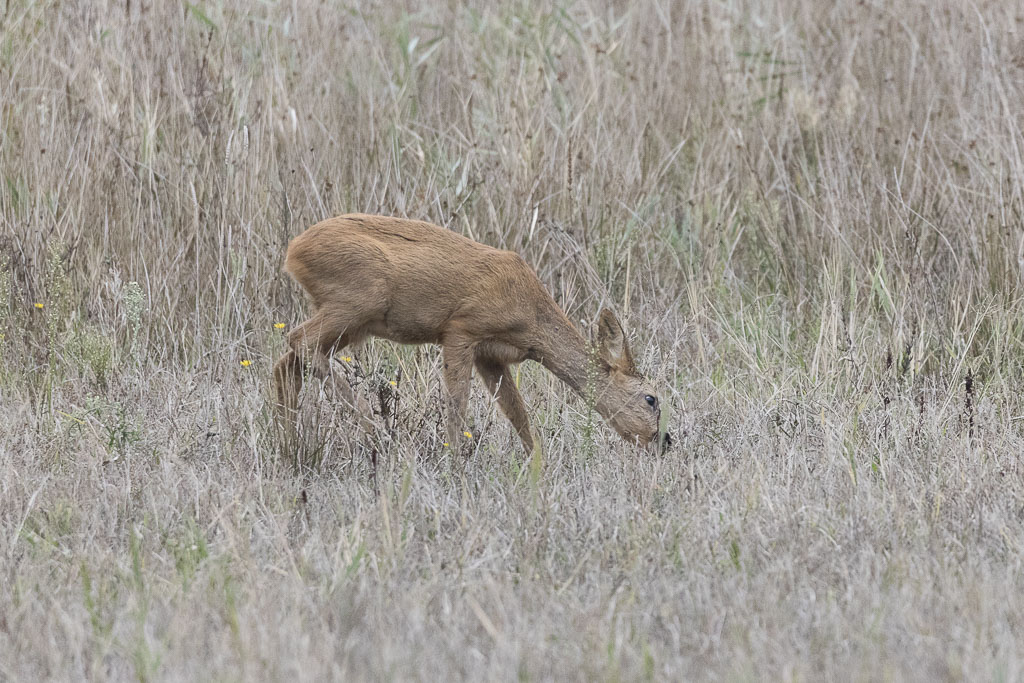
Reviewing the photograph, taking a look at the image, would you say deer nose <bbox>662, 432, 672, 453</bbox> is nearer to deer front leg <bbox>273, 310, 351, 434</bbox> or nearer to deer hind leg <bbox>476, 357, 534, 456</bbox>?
deer hind leg <bbox>476, 357, 534, 456</bbox>

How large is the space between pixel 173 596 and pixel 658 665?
1292 mm

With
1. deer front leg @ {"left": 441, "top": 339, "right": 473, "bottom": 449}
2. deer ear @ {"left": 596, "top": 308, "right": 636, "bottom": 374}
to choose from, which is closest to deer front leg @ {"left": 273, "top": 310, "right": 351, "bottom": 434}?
deer front leg @ {"left": 441, "top": 339, "right": 473, "bottom": 449}

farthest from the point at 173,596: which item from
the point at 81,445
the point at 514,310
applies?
the point at 514,310

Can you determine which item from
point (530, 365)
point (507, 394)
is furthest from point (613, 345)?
point (530, 365)

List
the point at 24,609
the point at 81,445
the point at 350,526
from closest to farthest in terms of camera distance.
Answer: the point at 24,609 → the point at 350,526 → the point at 81,445

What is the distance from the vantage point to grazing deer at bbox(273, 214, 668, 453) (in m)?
5.05

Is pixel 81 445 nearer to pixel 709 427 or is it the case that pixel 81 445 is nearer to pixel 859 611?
pixel 709 427

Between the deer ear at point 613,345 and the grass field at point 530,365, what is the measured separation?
0.31m

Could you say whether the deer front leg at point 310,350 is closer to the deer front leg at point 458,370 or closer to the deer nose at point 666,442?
the deer front leg at point 458,370

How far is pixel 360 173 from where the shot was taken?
7.08 metres

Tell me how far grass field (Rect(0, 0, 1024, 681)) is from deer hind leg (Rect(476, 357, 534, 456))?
11 cm

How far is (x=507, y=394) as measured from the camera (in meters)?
5.41

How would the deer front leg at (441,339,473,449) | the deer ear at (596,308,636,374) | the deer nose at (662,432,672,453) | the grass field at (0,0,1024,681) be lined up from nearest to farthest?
the grass field at (0,0,1024,681) → the deer nose at (662,432,672,453) → the deer front leg at (441,339,473,449) → the deer ear at (596,308,636,374)

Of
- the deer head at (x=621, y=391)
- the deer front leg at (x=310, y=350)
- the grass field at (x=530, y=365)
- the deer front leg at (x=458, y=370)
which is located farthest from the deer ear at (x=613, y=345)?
the deer front leg at (x=310, y=350)
